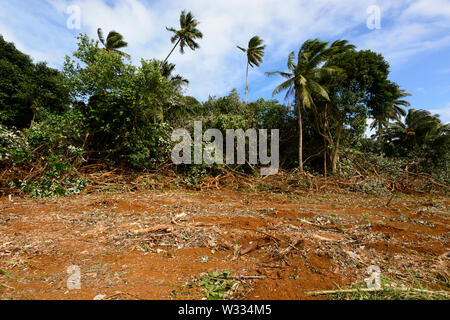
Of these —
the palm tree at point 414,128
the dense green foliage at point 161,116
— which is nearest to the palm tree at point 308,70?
the dense green foliage at point 161,116

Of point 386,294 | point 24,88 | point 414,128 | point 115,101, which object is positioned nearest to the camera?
point 386,294

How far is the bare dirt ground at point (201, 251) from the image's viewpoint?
2.13m

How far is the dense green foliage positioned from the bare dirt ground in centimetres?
332

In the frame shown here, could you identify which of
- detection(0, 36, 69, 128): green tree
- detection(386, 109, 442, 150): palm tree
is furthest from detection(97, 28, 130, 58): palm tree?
detection(386, 109, 442, 150): palm tree

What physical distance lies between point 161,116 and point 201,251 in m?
9.15

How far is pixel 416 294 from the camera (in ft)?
6.13

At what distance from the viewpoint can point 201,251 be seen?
115 inches

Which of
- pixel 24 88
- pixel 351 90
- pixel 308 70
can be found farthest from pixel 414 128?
pixel 24 88

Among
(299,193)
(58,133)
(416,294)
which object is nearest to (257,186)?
(299,193)

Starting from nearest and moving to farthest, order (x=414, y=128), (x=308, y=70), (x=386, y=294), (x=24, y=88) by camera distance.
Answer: (x=386, y=294)
(x=308, y=70)
(x=24, y=88)
(x=414, y=128)

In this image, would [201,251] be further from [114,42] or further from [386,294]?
[114,42]

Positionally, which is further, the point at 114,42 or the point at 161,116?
the point at 114,42

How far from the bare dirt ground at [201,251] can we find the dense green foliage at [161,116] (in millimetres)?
3319
